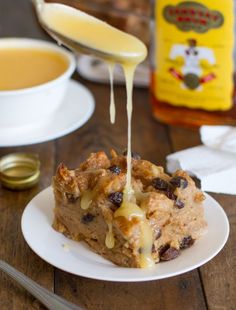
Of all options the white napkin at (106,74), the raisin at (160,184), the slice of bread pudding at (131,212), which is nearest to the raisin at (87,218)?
the slice of bread pudding at (131,212)

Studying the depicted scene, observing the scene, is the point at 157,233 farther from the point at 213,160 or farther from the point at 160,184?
the point at 213,160

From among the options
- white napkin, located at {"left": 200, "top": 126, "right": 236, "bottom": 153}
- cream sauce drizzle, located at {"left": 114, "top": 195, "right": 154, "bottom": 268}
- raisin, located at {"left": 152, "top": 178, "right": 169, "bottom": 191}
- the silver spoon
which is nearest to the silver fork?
cream sauce drizzle, located at {"left": 114, "top": 195, "right": 154, "bottom": 268}

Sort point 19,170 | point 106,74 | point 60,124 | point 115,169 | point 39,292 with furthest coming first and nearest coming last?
1. point 106,74
2. point 60,124
3. point 19,170
4. point 115,169
5. point 39,292

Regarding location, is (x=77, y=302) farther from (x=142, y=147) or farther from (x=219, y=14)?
(x=219, y=14)

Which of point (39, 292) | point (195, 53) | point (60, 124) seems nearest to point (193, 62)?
point (195, 53)

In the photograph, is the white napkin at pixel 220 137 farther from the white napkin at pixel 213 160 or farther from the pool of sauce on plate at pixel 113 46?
the pool of sauce on plate at pixel 113 46

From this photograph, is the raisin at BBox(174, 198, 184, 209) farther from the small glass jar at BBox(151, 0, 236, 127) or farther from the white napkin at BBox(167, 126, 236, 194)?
the small glass jar at BBox(151, 0, 236, 127)

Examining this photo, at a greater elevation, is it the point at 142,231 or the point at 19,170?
the point at 142,231

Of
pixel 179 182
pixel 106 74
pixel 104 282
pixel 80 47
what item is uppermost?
pixel 80 47
